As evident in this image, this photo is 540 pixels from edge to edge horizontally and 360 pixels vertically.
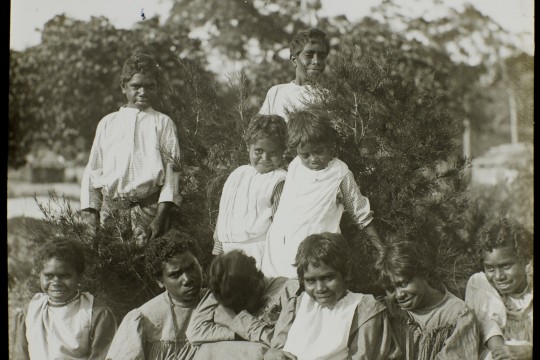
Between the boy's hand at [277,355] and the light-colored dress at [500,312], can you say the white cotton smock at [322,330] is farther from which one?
the light-colored dress at [500,312]

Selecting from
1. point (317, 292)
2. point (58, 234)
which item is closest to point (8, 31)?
point (58, 234)

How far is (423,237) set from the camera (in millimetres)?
3318

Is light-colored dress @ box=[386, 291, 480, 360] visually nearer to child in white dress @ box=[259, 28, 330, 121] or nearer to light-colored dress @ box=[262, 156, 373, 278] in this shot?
light-colored dress @ box=[262, 156, 373, 278]

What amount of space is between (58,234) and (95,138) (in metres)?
0.47

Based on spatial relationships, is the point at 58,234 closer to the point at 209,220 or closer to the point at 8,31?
the point at 209,220

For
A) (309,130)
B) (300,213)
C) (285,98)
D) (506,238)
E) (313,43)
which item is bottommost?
(506,238)

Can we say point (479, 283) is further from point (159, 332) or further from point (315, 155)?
point (159, 332)

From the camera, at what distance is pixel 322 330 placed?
301 cm

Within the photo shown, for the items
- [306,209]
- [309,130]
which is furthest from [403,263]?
[309,130]

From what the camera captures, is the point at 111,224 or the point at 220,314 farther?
the point at 111,224

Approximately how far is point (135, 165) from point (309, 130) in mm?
812

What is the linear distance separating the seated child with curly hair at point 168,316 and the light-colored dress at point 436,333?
855 mm

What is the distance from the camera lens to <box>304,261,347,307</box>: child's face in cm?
302

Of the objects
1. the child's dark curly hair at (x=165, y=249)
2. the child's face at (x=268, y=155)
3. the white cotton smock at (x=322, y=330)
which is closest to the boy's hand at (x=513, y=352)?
the white cotton smock at (x=322, y=330)
